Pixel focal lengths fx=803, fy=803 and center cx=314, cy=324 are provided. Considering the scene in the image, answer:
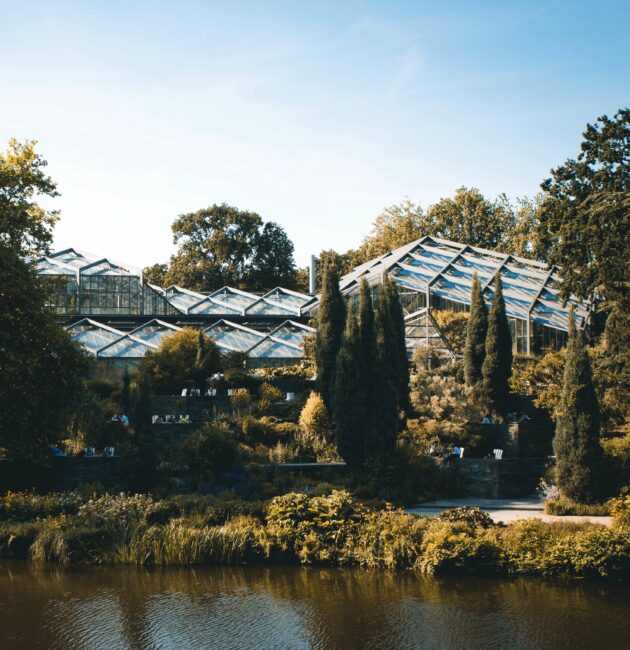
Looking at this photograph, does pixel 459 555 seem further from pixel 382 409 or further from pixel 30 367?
pixel 30 367

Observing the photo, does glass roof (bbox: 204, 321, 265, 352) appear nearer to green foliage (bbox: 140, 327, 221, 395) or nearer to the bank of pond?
green foliage (bbox: 140, 327, 221, 395)

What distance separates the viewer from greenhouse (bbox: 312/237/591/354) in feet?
120

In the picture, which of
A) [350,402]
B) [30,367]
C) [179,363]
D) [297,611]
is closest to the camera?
[297,611]

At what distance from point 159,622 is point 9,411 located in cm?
877

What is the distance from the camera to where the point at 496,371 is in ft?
89.8

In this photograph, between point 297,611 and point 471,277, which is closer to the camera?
point 297,611

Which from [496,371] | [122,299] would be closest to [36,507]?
[496,371]

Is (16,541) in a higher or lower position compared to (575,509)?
lower

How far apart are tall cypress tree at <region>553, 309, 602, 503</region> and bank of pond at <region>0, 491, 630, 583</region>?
118cm

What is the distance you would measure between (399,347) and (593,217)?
308 inches

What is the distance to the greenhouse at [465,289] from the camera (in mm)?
36531

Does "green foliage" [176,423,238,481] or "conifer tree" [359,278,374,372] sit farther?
"conifer tree" [359,278,374,372]

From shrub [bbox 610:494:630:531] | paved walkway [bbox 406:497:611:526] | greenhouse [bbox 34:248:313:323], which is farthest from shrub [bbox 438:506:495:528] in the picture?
greenhouse [bbox 34:248:313:323]

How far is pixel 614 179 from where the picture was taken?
2448 cm
